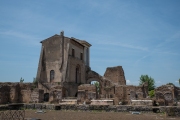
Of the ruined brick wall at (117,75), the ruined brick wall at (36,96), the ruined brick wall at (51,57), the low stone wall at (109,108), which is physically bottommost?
the low stone wall at (109,108)

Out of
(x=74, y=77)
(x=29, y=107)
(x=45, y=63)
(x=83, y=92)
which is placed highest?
(x=45, y=63)

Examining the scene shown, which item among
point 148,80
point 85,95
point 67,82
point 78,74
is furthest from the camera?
point 148,80

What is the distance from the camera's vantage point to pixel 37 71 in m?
30.5

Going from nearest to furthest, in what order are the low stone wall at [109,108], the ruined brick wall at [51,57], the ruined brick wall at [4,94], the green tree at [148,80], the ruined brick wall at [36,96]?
the low stone wall at [109,108] → the ruined brick wall at [36,96] → the ruined brick wall at [4,94] → the ruined brick wall at [51,57] → the green tree at [148,80]

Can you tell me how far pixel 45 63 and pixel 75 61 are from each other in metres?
5.05

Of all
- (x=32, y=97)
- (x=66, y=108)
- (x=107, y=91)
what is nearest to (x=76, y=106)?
(x=66, y=108)

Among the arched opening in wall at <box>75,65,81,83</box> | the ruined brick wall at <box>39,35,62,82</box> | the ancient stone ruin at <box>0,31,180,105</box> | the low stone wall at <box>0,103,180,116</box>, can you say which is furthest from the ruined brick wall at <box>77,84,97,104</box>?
the arched opening in wall at <box>75,65,81,83</box>

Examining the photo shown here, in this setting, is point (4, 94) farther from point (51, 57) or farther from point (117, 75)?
point (117, 75)

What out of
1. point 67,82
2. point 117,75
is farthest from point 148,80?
point 67,82

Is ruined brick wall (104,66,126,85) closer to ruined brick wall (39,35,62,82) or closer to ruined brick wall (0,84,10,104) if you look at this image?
ruined brick wall (39,35,62,82)

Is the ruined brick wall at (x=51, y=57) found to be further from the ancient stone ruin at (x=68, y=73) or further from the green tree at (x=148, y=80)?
the green tree at (x=148, y=80)

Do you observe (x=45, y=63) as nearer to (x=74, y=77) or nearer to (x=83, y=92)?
(x=74, y=77)

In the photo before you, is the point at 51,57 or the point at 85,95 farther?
the point at 51,57

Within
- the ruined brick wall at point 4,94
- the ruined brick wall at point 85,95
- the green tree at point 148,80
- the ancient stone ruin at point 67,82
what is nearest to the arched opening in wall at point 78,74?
the ancient stone ruin at point 67,82
